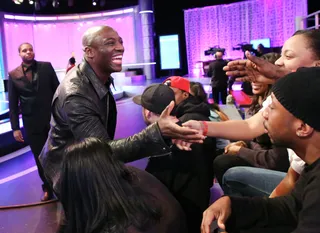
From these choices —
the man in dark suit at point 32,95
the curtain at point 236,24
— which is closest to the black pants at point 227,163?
the man in dark suit at point 32,95

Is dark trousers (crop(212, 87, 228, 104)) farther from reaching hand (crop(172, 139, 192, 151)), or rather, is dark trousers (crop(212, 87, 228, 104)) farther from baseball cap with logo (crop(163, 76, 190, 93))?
reaching hand (crop(172, 139, 192, 151))

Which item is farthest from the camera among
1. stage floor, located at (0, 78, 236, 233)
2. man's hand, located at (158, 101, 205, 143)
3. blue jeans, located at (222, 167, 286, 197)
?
stage floor, located at (0, 78, 236, 233)

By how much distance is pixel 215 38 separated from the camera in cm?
1552

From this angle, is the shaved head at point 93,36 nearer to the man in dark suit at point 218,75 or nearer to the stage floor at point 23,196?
the stage floor at point 23,196

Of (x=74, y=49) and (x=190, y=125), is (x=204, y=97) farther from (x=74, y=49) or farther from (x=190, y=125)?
(x=74, y=49)

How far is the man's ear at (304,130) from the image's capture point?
3.48 ft

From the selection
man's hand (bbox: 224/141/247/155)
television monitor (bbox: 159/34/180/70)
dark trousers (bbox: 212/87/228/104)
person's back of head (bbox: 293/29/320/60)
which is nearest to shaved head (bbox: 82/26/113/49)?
person's back of head (bbox: 293/29/320/60)

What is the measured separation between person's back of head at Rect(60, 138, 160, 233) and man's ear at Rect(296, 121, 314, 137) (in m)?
0.54

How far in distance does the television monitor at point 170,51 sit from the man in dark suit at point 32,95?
13.1 metres

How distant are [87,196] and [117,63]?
0.87 m

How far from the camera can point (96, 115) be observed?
1.77 metres

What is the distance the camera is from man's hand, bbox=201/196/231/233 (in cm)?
125

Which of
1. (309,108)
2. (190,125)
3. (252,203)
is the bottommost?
(252,203)

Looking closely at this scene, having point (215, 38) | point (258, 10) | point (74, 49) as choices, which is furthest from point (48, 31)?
point (258, 10)
